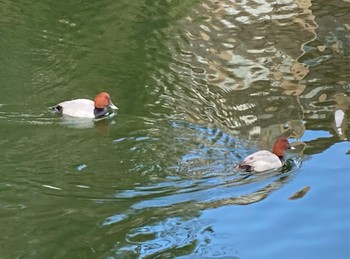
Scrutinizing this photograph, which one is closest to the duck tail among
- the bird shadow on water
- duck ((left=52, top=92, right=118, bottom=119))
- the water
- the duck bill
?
duck ((left=52, top=92, right=118, bottom=119))

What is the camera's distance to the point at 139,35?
14.2 metres

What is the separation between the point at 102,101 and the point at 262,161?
283 centimetres

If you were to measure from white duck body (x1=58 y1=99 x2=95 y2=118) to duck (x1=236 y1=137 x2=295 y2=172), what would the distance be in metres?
2.76

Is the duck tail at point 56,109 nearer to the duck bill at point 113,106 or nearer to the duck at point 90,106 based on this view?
the duck at point 90,106

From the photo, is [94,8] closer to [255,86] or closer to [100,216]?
[255,86]

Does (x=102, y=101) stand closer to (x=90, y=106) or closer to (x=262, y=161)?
(x=90, y=106)

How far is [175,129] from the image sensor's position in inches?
400

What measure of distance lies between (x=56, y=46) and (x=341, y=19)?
5.24m

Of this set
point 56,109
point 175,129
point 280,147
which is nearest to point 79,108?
point 56,109

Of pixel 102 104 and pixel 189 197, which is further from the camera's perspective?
pixel 102 104

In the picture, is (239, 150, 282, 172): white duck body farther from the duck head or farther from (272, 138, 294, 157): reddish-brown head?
the duck head

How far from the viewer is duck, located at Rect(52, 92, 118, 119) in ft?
35.6

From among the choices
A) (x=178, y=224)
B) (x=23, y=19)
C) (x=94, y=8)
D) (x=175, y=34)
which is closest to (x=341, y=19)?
(x=175, y=34)

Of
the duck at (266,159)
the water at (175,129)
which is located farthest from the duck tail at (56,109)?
the duck at (266,159)
